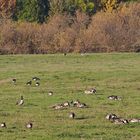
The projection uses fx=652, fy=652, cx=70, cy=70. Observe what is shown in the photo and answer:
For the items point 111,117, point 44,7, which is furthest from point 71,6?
point 111,117

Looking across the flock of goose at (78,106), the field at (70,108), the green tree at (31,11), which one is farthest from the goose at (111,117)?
the green tree at (31,11)

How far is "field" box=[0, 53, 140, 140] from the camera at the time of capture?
1570 centimetres

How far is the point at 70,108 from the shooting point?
20.2 metres

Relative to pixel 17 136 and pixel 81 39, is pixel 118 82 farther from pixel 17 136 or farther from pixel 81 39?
Result: pixel 81 39

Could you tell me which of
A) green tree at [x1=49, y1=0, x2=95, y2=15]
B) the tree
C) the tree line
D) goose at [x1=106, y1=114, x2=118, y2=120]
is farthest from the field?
the tree

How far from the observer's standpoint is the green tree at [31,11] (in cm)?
8744

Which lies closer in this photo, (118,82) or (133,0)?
(118,82)

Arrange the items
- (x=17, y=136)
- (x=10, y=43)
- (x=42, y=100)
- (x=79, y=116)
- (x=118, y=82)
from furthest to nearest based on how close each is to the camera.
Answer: (x=10, y=43), (x=118, y=82), (x=42, y=100), (x=79, y=116), (x=17, y=136)

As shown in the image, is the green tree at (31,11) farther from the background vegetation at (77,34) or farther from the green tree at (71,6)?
the background vegetation at (77,34)

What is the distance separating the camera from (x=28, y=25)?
245 ft

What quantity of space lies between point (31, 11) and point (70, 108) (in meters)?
68.5

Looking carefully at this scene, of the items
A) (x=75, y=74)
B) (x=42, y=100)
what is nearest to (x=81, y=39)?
(x=75, y=74)

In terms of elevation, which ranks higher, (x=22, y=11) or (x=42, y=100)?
(x=42, y=100)

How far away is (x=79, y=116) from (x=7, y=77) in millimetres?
15182
